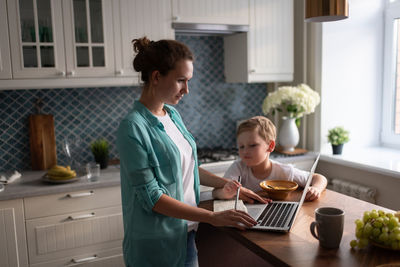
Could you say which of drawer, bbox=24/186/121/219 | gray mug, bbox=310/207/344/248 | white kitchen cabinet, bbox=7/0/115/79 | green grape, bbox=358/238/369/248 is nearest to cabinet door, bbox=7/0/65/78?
white kitchen cabinet, bbox=7/0/115/79

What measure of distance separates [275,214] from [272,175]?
1.44ft

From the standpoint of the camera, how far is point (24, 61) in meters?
2.47

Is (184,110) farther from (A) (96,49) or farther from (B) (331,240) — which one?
(B) (331,240)

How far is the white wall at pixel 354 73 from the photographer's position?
3.22 meters

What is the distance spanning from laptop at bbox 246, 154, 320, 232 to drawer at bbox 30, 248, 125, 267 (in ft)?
4.75

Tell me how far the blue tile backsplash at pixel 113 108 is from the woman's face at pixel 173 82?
1.69 metres

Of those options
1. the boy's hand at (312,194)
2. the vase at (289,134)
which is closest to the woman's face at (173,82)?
the boy's hand at (312,194)

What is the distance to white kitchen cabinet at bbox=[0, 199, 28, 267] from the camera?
2311mm

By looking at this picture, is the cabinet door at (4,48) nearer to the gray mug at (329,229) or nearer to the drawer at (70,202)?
the drawer at (70,202)

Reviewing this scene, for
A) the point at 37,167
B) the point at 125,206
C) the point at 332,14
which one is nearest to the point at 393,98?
the point at 332,14

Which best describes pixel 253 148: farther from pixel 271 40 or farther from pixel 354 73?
pixel 354 73

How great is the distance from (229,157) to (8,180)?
157 centimetres

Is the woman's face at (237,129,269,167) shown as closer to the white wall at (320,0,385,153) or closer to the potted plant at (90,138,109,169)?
the potted plant at (90,138,109,169)

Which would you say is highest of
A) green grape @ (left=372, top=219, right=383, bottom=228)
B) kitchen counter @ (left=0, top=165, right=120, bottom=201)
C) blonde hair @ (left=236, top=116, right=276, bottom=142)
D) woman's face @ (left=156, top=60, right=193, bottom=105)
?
woman's face @ (left=156, top=60, right=193, bottom=105)
